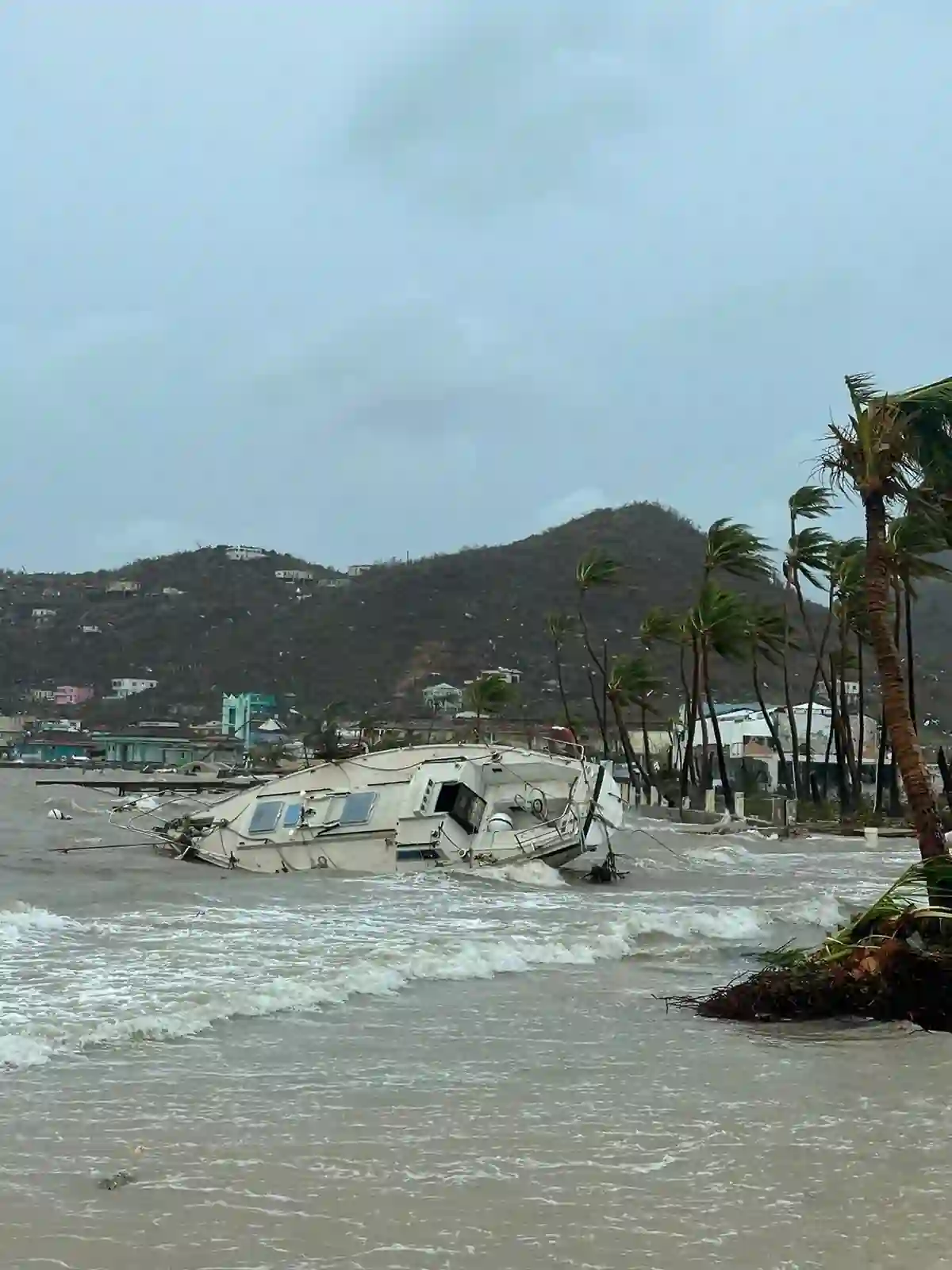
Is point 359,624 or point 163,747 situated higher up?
point 359,624

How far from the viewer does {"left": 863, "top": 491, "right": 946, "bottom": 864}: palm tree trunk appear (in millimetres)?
13531

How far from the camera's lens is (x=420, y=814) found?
974 inches

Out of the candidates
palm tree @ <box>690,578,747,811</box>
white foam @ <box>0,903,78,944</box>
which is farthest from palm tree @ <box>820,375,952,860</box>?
palm tree @ <box>690,578,747,811</box>

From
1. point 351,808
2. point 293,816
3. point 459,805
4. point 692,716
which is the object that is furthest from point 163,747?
point 459,805

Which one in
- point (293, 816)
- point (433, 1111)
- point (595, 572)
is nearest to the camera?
point (433, 1111)

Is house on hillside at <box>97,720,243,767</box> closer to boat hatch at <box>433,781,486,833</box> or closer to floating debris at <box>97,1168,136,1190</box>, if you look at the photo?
boat hatch at <box>433,781,486,833</box>

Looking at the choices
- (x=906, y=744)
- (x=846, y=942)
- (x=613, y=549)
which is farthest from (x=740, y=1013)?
(x=613, y=549)

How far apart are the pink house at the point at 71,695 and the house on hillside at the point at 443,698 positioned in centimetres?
4677

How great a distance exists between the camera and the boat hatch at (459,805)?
25.0 m

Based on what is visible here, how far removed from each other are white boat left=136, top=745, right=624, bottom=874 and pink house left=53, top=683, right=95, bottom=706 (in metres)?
124

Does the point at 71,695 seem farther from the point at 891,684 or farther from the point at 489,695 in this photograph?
the point at 891,684

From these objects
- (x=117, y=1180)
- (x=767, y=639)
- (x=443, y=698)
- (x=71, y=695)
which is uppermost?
(x=767, y=639)

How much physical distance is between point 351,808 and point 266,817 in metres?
2.11

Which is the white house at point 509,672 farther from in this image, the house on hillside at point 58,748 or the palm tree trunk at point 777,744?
the palm tree trunk at point 777,744
